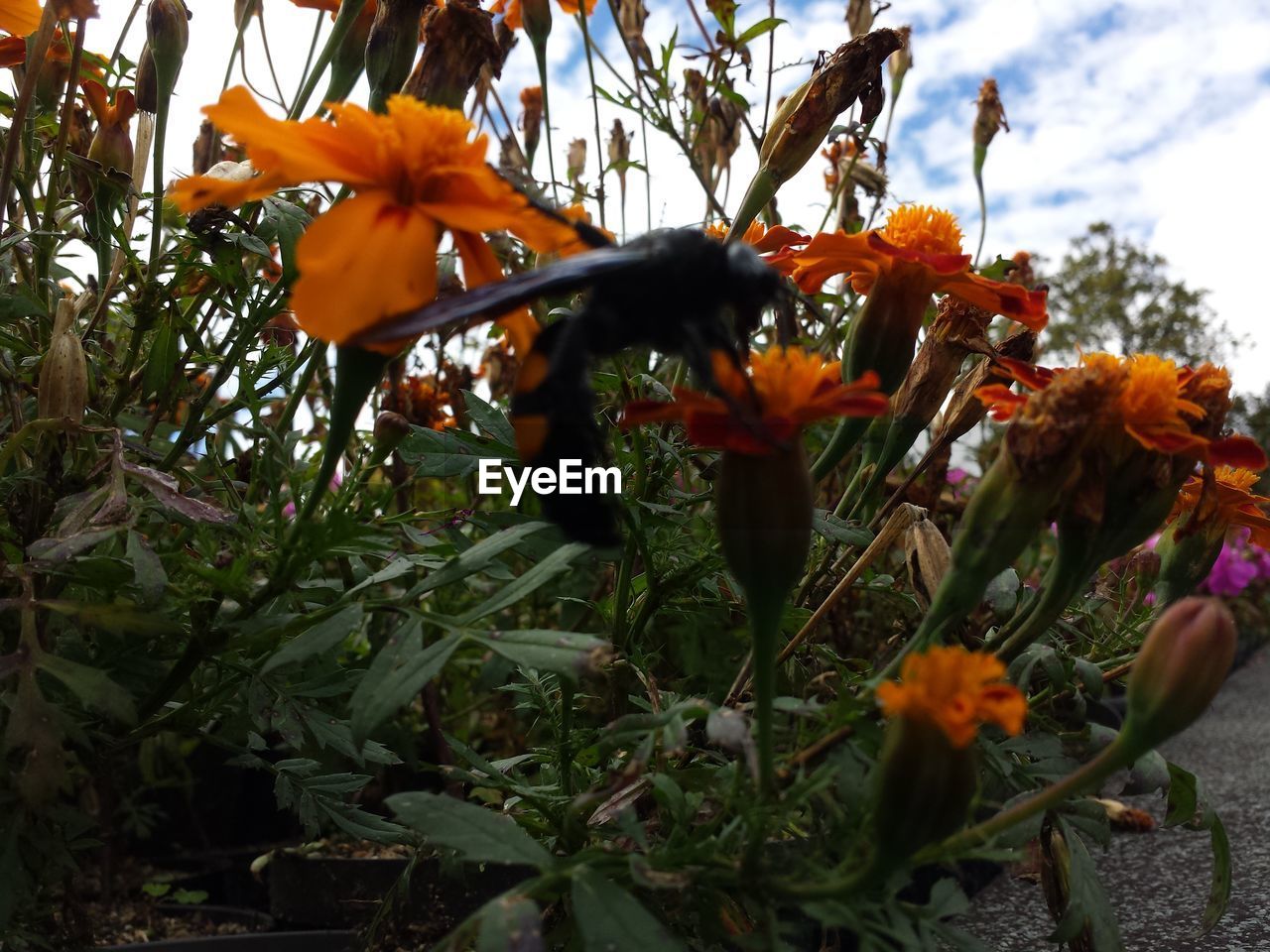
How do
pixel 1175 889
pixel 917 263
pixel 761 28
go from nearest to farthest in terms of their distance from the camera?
pixel 917 263 < pixel 761 28 < pixel 1175 889

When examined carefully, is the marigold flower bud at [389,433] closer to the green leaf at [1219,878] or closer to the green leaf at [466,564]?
the green leaf at [466,564]

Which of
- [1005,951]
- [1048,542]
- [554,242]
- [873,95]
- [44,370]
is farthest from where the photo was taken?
[1048,542]

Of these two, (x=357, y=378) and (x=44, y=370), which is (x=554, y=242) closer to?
(x=357, y=378)

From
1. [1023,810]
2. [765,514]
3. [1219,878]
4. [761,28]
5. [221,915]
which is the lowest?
[221,915]

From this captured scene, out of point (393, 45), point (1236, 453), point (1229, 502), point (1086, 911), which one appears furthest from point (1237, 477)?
point (393, 45)

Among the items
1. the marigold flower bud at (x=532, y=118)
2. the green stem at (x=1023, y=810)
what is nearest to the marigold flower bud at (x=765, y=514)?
the green stem at (x=1023, y=810)

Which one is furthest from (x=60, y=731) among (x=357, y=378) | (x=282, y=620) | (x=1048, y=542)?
(x=1048, y=542)

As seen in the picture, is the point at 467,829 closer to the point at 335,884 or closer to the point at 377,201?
the point at 377,201

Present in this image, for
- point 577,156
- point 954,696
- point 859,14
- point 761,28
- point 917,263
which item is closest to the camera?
point 954,696
